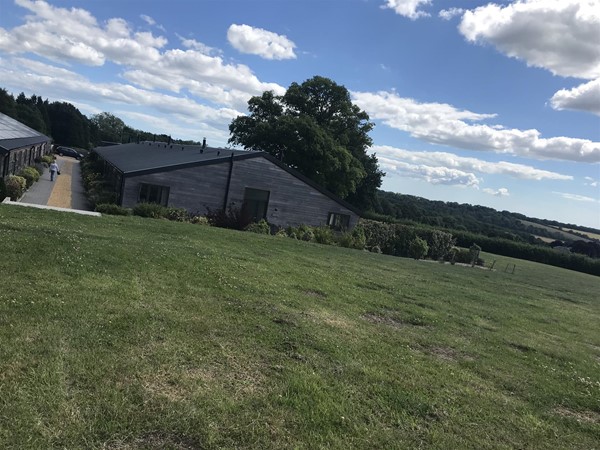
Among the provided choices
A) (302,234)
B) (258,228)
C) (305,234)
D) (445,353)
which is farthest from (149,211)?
(445,353)

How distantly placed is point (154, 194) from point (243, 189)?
5.54 metres

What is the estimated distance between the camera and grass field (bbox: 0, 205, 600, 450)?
397 centimetres

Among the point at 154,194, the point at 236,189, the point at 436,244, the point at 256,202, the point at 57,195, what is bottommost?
the point at 57,195

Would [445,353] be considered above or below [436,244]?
above

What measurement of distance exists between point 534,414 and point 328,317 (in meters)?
3.38

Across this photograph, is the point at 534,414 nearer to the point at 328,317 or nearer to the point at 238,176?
the point at 328,317

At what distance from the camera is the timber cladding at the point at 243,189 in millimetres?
27917

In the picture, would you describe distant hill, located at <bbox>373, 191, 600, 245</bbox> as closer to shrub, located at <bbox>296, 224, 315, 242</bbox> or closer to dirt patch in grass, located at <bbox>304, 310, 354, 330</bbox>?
shrub, located at <bbox>296, 224, 315, 242</bbox>

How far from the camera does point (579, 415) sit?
566 centimetres

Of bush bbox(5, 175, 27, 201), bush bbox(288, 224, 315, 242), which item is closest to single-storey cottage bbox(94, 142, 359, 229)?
bush bbox(288, 224, 315, 242)

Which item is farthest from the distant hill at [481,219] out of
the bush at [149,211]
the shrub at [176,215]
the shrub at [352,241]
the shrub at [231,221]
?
the bush at [149,211]

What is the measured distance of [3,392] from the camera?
391 centimetres

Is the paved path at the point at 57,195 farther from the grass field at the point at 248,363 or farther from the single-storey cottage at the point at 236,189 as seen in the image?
the grass field at the point at 248,363

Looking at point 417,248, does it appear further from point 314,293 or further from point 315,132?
point 314,293
